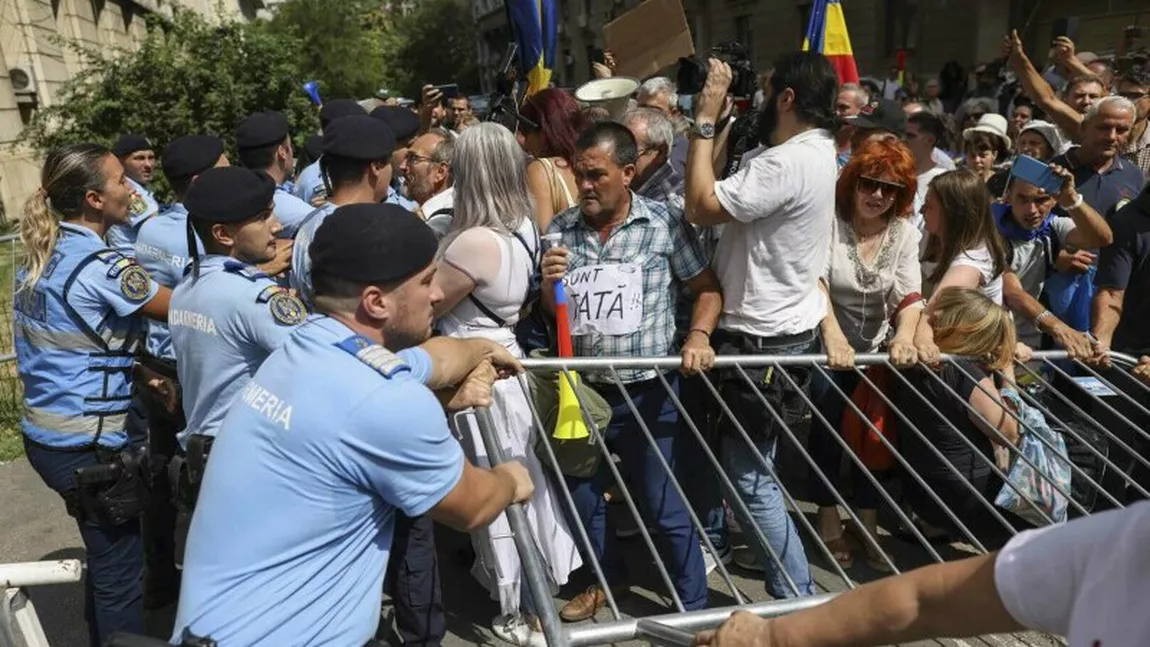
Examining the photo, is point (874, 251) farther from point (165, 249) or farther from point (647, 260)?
point (165, 249)

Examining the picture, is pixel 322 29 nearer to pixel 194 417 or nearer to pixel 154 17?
pixel 154 17

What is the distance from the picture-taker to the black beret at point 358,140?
3.16 m

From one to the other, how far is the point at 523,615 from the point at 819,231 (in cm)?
187

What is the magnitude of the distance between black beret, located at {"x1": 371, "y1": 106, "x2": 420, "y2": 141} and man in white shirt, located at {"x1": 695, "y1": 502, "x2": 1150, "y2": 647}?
401 cm

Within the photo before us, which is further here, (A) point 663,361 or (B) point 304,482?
(A) point 663,361

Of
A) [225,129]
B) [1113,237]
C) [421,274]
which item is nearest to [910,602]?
[421,274]

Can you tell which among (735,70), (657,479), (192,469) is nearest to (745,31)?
(735,70)

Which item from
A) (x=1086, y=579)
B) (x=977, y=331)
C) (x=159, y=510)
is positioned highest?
(x=1086, y=579)

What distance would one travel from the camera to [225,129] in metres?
9.47

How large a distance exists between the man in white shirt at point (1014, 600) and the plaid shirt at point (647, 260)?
1.62 meters

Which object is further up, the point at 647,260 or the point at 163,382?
the point at 647,260

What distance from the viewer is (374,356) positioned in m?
1.79

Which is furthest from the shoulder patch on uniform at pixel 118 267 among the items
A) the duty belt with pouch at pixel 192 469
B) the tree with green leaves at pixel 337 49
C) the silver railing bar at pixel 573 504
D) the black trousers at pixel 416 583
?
the tree with green leaves at pixel 337 49

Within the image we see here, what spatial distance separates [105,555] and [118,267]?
3.22 ft
